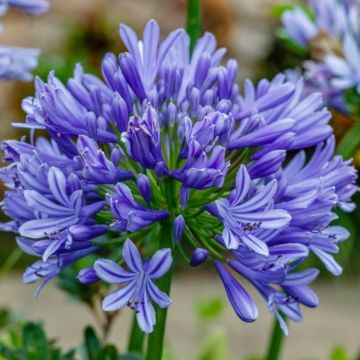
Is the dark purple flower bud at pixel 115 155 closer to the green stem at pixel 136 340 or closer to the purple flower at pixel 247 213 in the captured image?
the purple flower at pixel 247 213

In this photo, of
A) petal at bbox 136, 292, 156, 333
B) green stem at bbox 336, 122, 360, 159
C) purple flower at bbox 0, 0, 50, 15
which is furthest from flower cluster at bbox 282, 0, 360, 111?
petal at bbox 136, 292, 156, 333

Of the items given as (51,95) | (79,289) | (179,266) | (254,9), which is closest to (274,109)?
(51,95)

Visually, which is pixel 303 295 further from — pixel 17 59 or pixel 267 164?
pixel 17 59

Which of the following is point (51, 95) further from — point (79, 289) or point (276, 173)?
point (79, 289)

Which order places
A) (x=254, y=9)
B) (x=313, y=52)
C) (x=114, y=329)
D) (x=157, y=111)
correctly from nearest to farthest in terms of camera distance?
(x=157, y=111) → (x=313, y=52) → (x=114, y=329) → (x=254, y=9)

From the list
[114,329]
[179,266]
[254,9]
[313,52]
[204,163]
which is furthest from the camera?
[254,9]

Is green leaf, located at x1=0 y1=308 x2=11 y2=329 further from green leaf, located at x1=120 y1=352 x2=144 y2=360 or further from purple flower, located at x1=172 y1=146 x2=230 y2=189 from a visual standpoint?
purple flower, located at x1=172 y1=146 x2=230 y2=189
